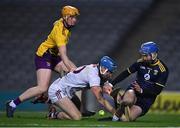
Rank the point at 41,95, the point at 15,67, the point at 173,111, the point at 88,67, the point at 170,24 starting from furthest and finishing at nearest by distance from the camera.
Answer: the point at 170,24
the point at 15,67
the point at 173,111
the point at 41,95
the point at 88,67

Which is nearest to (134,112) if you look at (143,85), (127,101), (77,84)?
(127,101)

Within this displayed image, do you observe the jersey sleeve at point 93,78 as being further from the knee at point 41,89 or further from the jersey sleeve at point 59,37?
the knee at point 41,89

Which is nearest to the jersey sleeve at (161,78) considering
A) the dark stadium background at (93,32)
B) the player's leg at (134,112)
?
the player's leg at (134,112)

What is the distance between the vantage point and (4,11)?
19.2m

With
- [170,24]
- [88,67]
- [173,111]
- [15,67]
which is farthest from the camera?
[170,24]

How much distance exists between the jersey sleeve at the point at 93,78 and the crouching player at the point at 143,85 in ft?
1.92

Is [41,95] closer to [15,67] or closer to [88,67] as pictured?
[88,67]

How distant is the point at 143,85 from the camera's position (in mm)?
10969

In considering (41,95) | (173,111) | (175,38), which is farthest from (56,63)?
(175,38)

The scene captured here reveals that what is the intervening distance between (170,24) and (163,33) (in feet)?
1.37

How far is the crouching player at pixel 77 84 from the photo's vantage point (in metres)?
10.1

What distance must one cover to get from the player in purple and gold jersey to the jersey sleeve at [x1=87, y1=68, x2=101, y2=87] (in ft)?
2.02

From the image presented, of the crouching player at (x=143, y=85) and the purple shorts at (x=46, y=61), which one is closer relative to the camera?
the crouching player at (x=143, y=85)

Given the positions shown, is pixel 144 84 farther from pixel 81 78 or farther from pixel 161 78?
pixel 81 78
